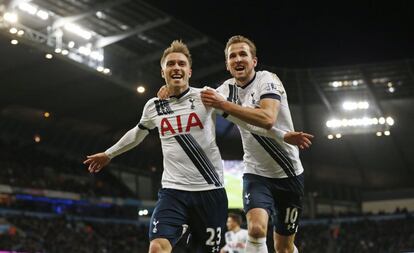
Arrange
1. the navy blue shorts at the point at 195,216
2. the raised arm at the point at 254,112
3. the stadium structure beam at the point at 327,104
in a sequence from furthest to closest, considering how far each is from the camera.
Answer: the stadium structure beam at the point at 327,104
the navy blue shorts at the point at 195,216
the raised arm at the point at 254,112

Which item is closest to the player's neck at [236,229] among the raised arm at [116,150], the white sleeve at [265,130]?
the raised arm at [116,150]

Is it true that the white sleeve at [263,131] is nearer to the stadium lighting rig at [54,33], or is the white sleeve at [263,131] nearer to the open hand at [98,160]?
the open hand at [98,160]

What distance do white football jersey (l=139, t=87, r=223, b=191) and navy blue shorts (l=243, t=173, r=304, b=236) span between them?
2.08 ft

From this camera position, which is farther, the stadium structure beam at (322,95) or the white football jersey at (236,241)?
the stadium structure beam at (322,95)

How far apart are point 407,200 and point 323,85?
1116 centimetres

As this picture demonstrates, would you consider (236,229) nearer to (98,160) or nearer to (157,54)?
(98,160)

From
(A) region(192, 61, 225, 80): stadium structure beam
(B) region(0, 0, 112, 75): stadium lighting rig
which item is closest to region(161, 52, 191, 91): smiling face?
(B) region(0, 0, 112, 75): stadium lighting rig

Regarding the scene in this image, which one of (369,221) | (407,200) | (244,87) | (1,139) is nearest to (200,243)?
(244,87)

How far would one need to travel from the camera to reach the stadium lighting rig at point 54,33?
21.2 metres

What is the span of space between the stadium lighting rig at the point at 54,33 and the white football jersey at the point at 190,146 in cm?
1666

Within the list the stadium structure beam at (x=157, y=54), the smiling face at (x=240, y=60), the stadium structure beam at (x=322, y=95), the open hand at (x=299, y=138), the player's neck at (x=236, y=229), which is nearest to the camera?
the open hand at (x=299, y=138)

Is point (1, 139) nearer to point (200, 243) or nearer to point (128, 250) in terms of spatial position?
point (128, 250)

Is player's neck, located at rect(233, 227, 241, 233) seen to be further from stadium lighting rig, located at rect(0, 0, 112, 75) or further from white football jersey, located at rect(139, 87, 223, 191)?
stadium lighting rig, located at rect(0, 0, 112, 75)

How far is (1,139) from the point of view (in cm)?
3138
